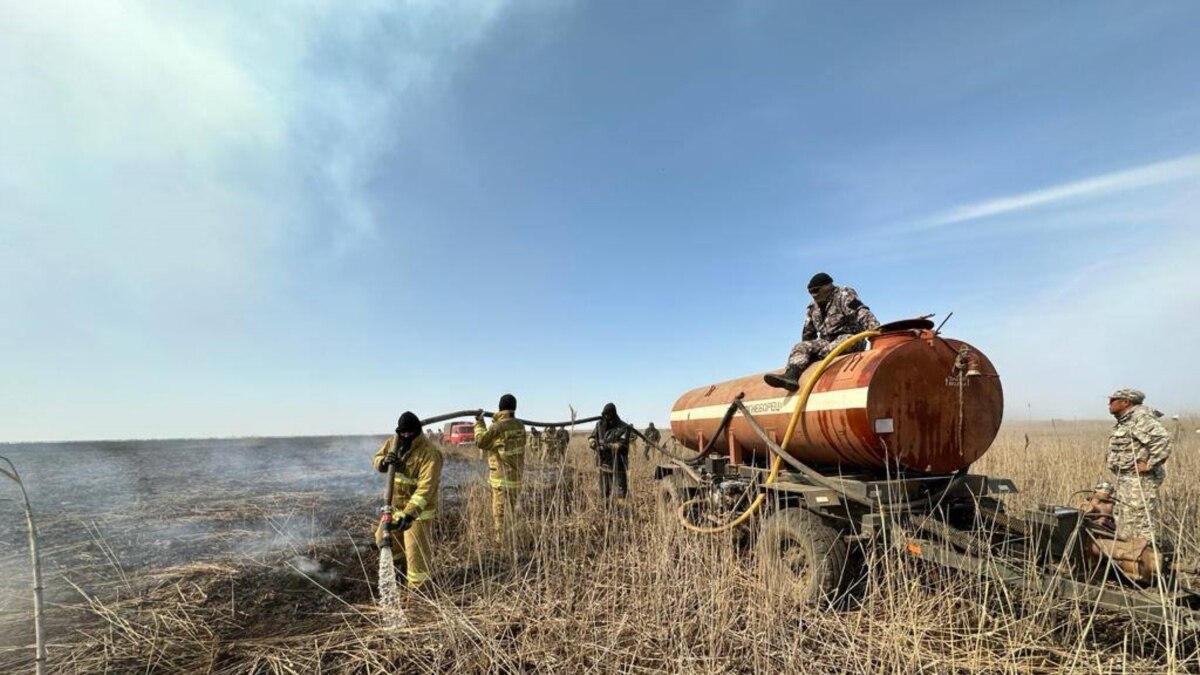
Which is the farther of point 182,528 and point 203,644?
point 182,528

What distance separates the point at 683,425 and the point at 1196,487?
7126 millimetres

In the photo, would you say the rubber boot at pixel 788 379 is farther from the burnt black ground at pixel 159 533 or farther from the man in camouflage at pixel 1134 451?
the burnt black ground at pixel 159 533

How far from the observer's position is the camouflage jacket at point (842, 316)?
5715mm

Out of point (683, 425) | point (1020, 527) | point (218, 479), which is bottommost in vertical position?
point (218, 479)

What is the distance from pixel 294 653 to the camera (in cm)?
397

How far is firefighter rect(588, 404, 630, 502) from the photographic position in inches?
366

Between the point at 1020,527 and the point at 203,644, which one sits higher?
the point at 1020,527

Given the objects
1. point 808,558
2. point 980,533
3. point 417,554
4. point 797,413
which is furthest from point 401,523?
point 980,533

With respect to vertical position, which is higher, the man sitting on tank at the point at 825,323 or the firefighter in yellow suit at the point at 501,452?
the man sitting on tank at the point at 825,323

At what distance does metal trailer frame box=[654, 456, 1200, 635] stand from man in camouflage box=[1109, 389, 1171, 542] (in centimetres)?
223

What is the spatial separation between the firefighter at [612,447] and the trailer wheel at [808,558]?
4466 mm

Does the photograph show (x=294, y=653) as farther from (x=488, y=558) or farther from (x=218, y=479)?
(x=218, y=479)

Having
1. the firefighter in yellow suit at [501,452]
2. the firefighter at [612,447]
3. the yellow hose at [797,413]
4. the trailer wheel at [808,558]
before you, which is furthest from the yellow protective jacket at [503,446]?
the trailer wheel at [808,558]

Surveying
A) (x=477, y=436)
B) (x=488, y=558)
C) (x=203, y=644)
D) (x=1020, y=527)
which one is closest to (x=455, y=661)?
(x=203, y=644)
